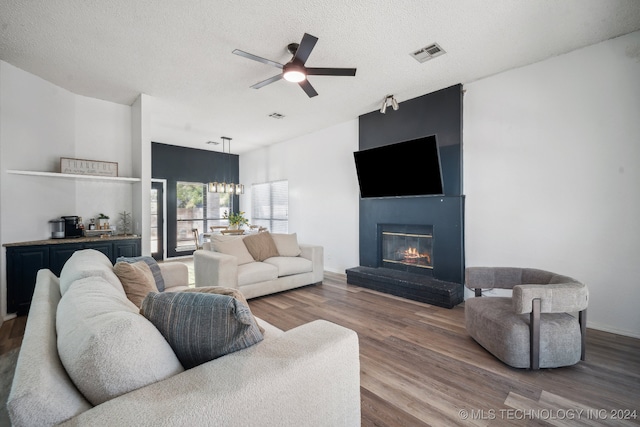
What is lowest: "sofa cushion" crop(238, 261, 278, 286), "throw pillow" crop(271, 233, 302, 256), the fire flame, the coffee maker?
"sofa cushion" crop(238, 261, 278, 286)

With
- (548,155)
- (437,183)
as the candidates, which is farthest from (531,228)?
(437,183)

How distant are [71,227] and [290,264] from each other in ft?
9.75

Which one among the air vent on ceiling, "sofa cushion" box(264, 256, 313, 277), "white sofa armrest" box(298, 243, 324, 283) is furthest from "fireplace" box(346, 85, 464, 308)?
the air vent on ceiling

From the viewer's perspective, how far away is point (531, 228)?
3344 millimetres

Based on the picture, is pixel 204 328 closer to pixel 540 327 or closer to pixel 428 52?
pixel 540 327

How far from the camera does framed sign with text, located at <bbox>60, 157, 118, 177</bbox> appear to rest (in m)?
3.80

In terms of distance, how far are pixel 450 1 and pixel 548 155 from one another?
2066 mm

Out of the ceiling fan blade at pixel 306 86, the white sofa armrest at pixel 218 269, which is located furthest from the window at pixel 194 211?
the ceiling fan blade at pixel 306 86

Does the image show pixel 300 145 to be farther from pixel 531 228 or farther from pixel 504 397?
pixel 504 397

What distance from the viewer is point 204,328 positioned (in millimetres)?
1049

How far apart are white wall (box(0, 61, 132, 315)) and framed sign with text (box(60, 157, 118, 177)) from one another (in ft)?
0.61

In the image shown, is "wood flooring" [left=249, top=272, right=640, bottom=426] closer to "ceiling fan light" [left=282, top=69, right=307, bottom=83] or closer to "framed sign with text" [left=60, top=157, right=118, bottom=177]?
"ceiling fan light" [left=282, top=69, right=307, bottom=83]

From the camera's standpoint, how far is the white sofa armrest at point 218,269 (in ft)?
11.5

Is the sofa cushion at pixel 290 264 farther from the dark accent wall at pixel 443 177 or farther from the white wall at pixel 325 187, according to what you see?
the dark accent wall at pixel 443 177
